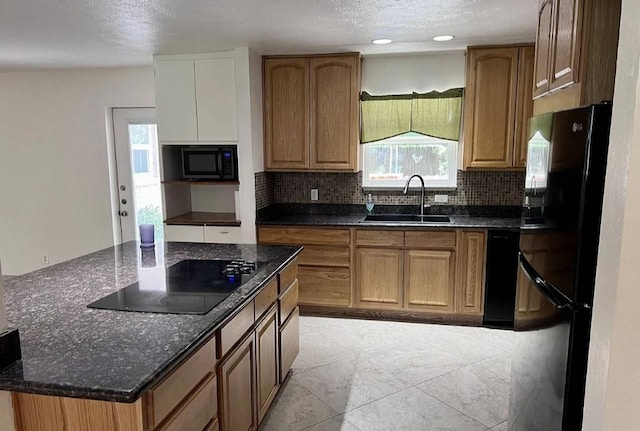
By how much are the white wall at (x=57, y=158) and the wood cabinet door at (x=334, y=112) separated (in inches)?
71.1

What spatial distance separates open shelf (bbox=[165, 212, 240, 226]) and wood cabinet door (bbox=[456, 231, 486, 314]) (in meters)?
1.95

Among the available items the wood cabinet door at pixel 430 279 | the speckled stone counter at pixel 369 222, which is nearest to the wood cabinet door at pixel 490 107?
the speckled stone counter at pixel 369 222

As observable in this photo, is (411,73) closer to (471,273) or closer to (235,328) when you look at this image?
(471,273)

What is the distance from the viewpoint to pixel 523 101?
12.5 ft

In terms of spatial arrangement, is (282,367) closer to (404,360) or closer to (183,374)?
(404,360)

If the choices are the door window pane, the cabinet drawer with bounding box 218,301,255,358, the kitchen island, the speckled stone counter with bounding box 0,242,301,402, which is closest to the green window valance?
the kitchen island

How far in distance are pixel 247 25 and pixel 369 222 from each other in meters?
1.87

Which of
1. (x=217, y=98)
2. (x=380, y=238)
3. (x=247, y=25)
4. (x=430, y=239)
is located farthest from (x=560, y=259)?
(x=217, y=98)

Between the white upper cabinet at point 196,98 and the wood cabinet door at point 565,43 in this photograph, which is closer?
the wood cabinet door at point 565,43

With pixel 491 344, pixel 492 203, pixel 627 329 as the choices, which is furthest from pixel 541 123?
pixel 492 203

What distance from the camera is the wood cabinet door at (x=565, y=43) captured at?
1.66 m

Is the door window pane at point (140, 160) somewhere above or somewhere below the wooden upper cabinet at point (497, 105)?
below

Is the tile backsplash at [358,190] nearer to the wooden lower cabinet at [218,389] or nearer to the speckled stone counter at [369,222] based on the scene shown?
the speckled stone counter at [369,222]

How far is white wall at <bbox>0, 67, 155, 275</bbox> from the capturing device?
483cm
